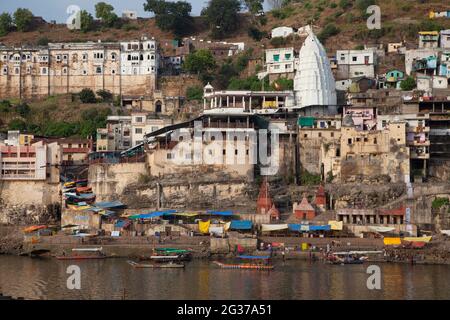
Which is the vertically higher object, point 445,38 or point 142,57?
point 445,38

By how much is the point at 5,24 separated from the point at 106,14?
801 cm

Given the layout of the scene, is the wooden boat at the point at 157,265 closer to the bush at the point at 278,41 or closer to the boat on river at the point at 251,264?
the boat on river at the point at 251,264

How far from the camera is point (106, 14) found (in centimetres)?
8556

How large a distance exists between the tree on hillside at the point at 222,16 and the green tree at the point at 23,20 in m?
14.5

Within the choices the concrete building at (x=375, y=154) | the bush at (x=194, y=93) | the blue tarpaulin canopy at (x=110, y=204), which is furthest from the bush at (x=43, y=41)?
the concrete building at (x=375, y=154)

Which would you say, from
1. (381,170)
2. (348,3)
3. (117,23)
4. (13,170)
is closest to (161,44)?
(117,23)

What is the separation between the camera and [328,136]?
57.7m

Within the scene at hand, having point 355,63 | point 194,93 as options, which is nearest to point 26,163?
point 194,93

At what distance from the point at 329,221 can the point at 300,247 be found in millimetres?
2856

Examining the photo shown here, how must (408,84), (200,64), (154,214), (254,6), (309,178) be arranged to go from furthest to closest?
(254,6) → (200,64) → (408,84) → (309,178) → (154,214)

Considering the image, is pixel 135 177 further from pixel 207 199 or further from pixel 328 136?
pixel 328 136

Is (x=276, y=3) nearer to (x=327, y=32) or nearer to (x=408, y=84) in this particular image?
(x=327, y=32)

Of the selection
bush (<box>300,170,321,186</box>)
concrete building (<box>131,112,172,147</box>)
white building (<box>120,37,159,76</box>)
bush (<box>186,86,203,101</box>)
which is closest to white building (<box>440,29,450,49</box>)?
bush (<box>186,86,203,101</box>)

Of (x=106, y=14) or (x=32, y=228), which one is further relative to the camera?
(x=106, y=14)
